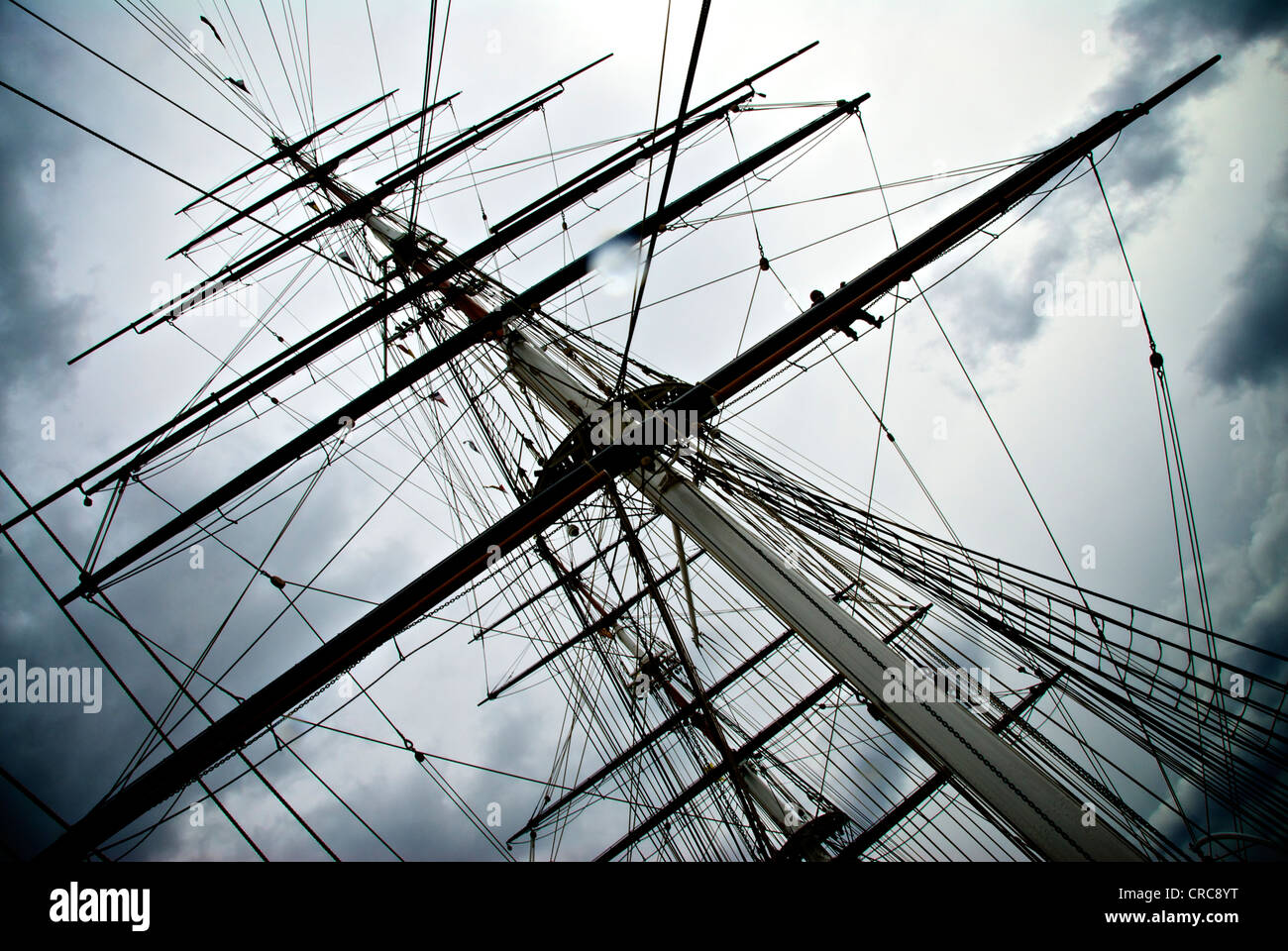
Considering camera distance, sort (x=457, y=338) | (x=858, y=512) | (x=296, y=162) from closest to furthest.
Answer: (x=858, y=512)
(x=457, y=338)
(x=296, y=162)

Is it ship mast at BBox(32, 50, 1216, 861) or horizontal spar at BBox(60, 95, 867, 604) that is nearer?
ship mast at BBox(32, 50, 1216, 861)

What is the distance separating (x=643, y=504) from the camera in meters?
6.46

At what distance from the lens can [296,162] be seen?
42.4ft

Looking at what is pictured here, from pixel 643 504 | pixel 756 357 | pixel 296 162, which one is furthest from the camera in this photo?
pixel 296 162

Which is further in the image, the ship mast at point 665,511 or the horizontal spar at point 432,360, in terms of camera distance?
the horizontal spar at point 432,360

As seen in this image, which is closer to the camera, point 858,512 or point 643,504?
point 858,512

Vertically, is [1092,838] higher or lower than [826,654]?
lower

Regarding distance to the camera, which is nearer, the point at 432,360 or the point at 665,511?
the point at 665,511

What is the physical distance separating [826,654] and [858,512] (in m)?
1.27

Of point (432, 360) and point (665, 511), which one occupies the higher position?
point (432, 360)
